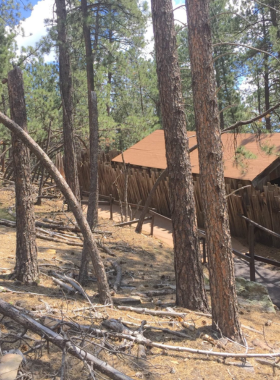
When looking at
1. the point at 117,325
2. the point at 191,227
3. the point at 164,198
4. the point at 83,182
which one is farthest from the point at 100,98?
the point at 117,325

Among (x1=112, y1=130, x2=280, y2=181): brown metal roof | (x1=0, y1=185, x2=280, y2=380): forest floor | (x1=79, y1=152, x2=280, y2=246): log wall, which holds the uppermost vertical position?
(x1=112, y1=130, x2=280, y2=181): brown metal roof

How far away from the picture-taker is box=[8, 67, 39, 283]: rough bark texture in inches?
204

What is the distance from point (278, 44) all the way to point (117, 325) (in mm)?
7790

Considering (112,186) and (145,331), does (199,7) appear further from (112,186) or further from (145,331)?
(112,186)

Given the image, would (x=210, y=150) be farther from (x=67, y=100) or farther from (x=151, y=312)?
(x=67, y=100)

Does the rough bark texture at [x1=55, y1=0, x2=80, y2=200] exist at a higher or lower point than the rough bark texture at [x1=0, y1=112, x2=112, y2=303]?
Result: higher

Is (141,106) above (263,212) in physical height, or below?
above

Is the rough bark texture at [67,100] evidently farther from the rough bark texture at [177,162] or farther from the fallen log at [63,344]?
the fallen log at [63,344]

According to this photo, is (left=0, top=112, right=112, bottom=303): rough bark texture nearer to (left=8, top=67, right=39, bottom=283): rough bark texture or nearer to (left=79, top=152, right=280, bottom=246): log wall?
(left=8, top=67, right=39, bottom=283): rough bark texture

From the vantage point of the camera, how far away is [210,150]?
436 centimetres

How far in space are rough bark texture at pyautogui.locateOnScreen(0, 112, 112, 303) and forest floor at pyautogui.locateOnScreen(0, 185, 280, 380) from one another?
289 mm

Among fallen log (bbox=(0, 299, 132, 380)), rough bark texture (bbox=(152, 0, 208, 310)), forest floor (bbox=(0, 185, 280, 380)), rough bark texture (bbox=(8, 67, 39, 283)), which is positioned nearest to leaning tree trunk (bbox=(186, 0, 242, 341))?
forest floor (bbox=(0, 185, 280, 380))

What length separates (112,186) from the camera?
15.5 m

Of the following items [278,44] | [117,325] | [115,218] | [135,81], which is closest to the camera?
[117,325]
